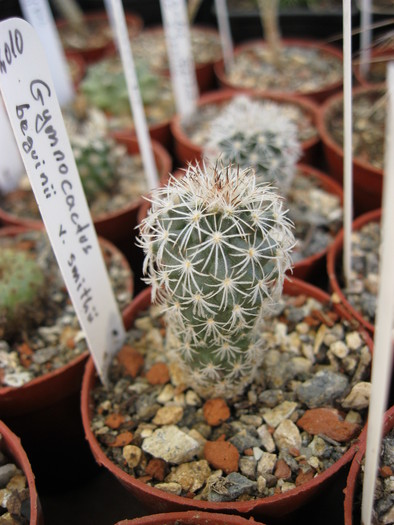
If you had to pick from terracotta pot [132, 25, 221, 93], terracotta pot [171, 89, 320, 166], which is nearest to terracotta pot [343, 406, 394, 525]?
terracotta pot [171, 89, 320, 166]

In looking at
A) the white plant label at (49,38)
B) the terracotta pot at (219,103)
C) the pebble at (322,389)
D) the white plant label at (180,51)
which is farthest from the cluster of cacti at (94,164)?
the pebble at (322,389)

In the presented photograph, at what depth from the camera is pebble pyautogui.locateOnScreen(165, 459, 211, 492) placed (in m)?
1.08

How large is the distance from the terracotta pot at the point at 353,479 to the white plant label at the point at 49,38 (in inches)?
71.9

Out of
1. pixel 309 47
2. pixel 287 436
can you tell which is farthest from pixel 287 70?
pixel 287 436

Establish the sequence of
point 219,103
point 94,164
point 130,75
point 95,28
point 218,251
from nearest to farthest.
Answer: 1. point 218,251
2. point 130,75
3. point 94,164
4. point 219,103
5. point 95,28

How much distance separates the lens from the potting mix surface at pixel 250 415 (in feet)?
3.57

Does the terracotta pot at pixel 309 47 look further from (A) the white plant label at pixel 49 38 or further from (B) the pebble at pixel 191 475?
(B) the pebble at pixel 191 475

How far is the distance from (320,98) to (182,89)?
24.6 inches

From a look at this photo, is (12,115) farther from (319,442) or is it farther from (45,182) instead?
(319,442)

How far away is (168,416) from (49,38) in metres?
1.73

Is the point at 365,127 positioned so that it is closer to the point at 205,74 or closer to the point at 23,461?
the point at 205,74

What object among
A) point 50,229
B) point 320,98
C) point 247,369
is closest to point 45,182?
point 50,229

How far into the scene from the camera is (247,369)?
1186 mm

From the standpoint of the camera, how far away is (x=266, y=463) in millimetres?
1092
